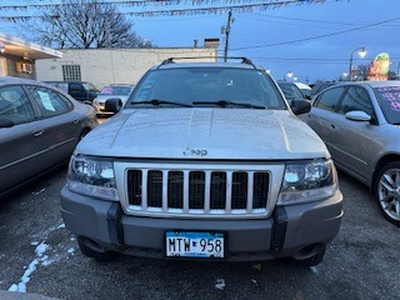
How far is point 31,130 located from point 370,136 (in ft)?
13.3

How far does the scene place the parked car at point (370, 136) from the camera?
375 cm

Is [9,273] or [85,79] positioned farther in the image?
[85,79]

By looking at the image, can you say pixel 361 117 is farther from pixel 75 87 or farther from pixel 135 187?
pixel 75 87

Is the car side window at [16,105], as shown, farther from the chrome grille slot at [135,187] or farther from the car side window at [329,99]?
the car side window at [329,99]

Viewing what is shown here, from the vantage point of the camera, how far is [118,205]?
217 centimetres

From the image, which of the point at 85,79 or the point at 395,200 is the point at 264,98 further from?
the point at 85,79

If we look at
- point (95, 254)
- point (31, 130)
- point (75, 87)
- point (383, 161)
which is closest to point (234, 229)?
point (95, 254)

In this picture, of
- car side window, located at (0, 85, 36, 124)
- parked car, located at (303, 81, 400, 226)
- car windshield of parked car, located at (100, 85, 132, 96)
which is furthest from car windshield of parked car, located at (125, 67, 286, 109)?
car windshield of parked car, located at (100, 85, 132, 96)

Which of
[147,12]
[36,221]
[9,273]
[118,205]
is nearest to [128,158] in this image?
[118,205]

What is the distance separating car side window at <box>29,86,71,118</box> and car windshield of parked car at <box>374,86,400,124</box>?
4.28 m

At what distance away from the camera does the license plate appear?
2.09 m

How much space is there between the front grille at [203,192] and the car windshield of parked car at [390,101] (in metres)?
2.65

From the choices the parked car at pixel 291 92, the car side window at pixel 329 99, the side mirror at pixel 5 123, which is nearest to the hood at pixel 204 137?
the side mirror at pixel 5 123

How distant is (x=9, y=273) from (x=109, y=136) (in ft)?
4.58
